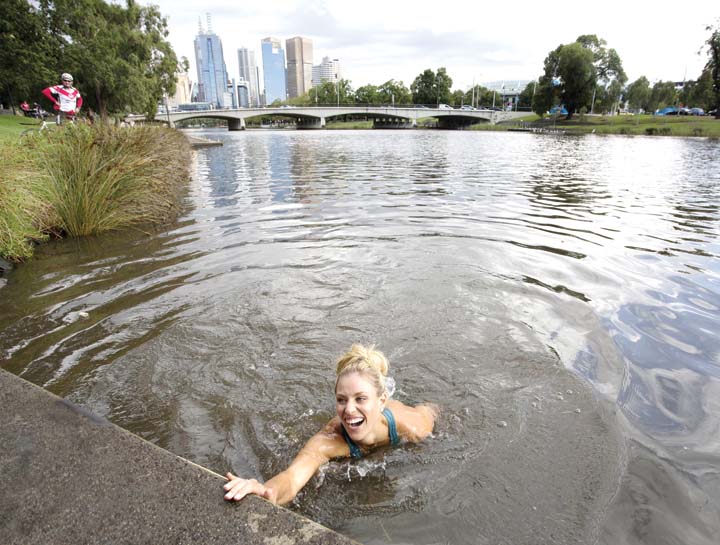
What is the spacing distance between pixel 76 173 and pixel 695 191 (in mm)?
16737

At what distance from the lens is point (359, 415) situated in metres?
3.04

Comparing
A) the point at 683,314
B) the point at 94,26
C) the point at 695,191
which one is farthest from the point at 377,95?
the point at 683,314

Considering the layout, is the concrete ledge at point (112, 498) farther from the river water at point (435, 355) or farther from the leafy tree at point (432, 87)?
the leafy tree at point (432, 87)

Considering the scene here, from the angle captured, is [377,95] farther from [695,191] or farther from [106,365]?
[106,365]

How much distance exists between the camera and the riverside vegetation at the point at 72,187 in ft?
23.1

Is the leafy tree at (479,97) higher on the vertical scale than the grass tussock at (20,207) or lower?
higher

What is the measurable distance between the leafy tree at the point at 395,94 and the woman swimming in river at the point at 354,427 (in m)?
138

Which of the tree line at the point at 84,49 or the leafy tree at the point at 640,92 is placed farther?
the leafy tree at the point at 640,92

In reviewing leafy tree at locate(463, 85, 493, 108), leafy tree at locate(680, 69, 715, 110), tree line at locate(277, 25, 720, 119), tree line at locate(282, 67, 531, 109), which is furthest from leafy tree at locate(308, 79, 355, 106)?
leafy tree at locate(680, 69, 715, 110)

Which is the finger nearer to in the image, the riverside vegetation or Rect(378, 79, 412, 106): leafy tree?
the riverside vegetation

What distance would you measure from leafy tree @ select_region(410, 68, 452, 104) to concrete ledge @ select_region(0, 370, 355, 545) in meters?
138

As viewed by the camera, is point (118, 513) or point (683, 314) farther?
point (683, 314)

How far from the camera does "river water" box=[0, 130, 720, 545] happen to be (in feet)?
9.27

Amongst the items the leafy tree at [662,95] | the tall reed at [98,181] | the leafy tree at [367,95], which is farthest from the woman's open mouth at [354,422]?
the leafy tree at [367,95]
